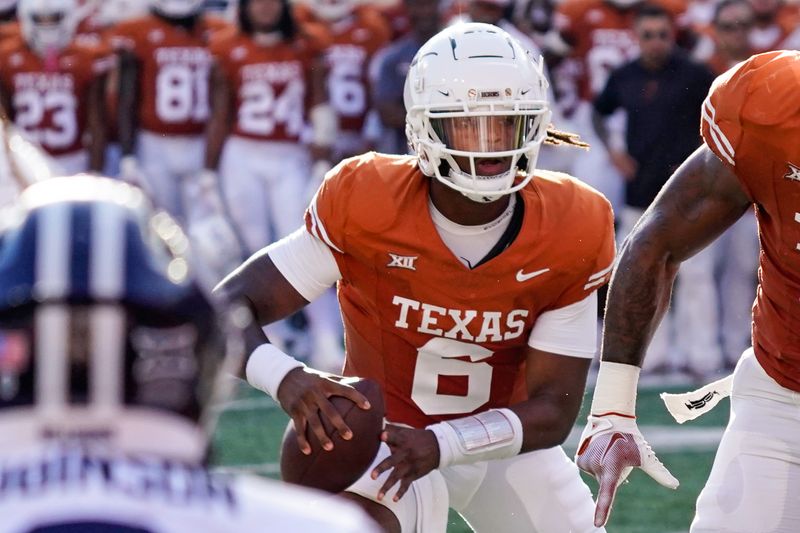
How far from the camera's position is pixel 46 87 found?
8.72 metres

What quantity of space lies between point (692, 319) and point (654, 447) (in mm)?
2192

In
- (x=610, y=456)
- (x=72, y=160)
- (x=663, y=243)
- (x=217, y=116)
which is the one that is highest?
(x=663, y=243)

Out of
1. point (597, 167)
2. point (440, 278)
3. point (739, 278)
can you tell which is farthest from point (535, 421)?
point (739, 278)

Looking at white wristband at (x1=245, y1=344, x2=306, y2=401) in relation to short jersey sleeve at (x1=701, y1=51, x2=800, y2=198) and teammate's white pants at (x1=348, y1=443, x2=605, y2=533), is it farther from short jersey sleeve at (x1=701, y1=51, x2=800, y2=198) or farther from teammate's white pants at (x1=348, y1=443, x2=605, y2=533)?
short jersey sleeve at (x1=701, y1=51, x2=800, y2=198)

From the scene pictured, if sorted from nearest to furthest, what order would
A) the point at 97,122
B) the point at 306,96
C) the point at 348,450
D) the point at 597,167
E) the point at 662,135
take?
the point at 348,450 < the point at 662,135 < the point at 597,167 < the point at 306,96 < the point at 97,122

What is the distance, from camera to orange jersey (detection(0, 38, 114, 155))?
871 centimetres

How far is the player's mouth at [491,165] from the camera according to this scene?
346 centimetres

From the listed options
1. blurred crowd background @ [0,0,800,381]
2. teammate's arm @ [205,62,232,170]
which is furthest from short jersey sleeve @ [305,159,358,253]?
teammate's arm @ [205,62,232,170]

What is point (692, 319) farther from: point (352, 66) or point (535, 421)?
point (535, 421)

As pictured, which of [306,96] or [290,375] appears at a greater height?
[290,375]

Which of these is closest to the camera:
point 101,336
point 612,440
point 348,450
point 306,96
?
point 101,336

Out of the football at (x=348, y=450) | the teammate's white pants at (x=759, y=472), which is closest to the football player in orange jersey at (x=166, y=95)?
the football at (x=348, y=450)

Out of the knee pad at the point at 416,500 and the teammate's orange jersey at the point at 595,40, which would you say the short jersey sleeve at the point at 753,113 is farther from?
the teammate's orange jersey at the point at 595,40

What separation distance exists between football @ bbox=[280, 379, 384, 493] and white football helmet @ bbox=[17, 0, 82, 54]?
232 inches
